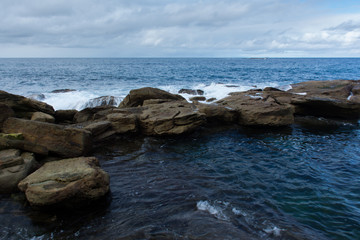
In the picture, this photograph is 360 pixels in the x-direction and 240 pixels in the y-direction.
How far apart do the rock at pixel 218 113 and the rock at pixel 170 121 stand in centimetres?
135

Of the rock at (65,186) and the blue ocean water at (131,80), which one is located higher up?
the blue ocean water at (131,80)

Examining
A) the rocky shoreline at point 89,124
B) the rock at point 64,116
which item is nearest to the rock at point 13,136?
the rocky shoreline at point 89,124

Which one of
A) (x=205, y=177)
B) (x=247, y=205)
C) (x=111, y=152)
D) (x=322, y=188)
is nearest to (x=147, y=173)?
(x=205, y=177)

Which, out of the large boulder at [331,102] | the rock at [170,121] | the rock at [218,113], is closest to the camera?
the rock at [170,121]

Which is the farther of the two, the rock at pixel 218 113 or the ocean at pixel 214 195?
the rock at pixel 218 113

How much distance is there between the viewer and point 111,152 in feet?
34.0

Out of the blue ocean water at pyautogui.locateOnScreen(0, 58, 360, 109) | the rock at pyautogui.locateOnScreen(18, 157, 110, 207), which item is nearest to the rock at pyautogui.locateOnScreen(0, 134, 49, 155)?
the rock at pyautogui.locateOnScreen(18, 157, 110, 207)

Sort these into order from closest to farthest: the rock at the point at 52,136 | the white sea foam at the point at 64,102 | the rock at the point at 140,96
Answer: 1. the rock at the point at 52,136
2. the rock at the point at 140,96
3. the white sea foam at the point at 64,102

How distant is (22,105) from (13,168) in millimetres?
6024

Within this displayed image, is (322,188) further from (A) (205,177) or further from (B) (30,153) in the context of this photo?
(B) (30,153)

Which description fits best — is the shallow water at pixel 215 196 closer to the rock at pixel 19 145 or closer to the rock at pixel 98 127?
the rock at pixel 98 127

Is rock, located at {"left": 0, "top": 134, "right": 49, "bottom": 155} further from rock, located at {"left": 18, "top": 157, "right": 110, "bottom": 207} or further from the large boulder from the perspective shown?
the large boulder

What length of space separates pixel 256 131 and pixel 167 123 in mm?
5357

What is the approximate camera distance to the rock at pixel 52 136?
332 inches
